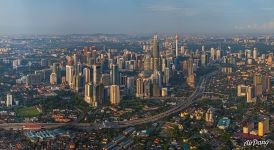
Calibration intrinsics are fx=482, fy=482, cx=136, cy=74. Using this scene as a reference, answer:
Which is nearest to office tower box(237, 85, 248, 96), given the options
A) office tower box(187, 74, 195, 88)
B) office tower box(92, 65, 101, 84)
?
office tower box(187, 74, 195, 88)

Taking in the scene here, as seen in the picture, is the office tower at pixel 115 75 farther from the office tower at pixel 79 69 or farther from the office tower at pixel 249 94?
the office tower at pixel 249 94

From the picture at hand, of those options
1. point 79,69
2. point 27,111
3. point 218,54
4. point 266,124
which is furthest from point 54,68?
point 266,124

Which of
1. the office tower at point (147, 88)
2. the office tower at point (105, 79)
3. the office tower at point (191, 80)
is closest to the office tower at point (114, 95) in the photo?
the office tower at point (105, 79)

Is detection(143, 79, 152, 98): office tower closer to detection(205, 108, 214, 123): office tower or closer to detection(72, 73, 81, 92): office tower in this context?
detection(72, 73, 81, 92): office tower

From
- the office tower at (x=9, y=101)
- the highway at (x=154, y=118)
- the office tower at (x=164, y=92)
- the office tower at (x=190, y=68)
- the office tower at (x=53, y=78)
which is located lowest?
the highway at (x=154, y=118)

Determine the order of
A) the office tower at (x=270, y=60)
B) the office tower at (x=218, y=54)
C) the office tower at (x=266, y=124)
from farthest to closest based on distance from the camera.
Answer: the office tower at (x=218, y=54)
the office tower at (x=270, y=60)
the office tower at (x=266, y=124)

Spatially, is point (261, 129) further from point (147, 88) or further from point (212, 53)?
point (212, 53)
